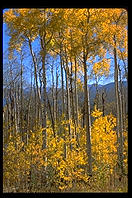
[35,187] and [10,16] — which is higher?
[10,16]

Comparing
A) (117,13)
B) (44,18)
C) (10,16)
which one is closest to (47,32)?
(44,18)

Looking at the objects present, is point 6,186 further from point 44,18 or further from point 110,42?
point 110,42

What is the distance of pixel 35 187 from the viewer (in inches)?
201

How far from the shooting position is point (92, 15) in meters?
6.39

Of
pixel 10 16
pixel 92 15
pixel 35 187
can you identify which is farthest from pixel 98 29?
pixel 35 187

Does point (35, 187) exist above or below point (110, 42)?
below

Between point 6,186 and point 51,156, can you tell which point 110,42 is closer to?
point 51,156

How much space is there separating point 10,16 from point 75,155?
391cm

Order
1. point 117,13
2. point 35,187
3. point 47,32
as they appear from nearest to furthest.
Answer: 1. point 35,187
2. point 47,32
3. point 117,13
